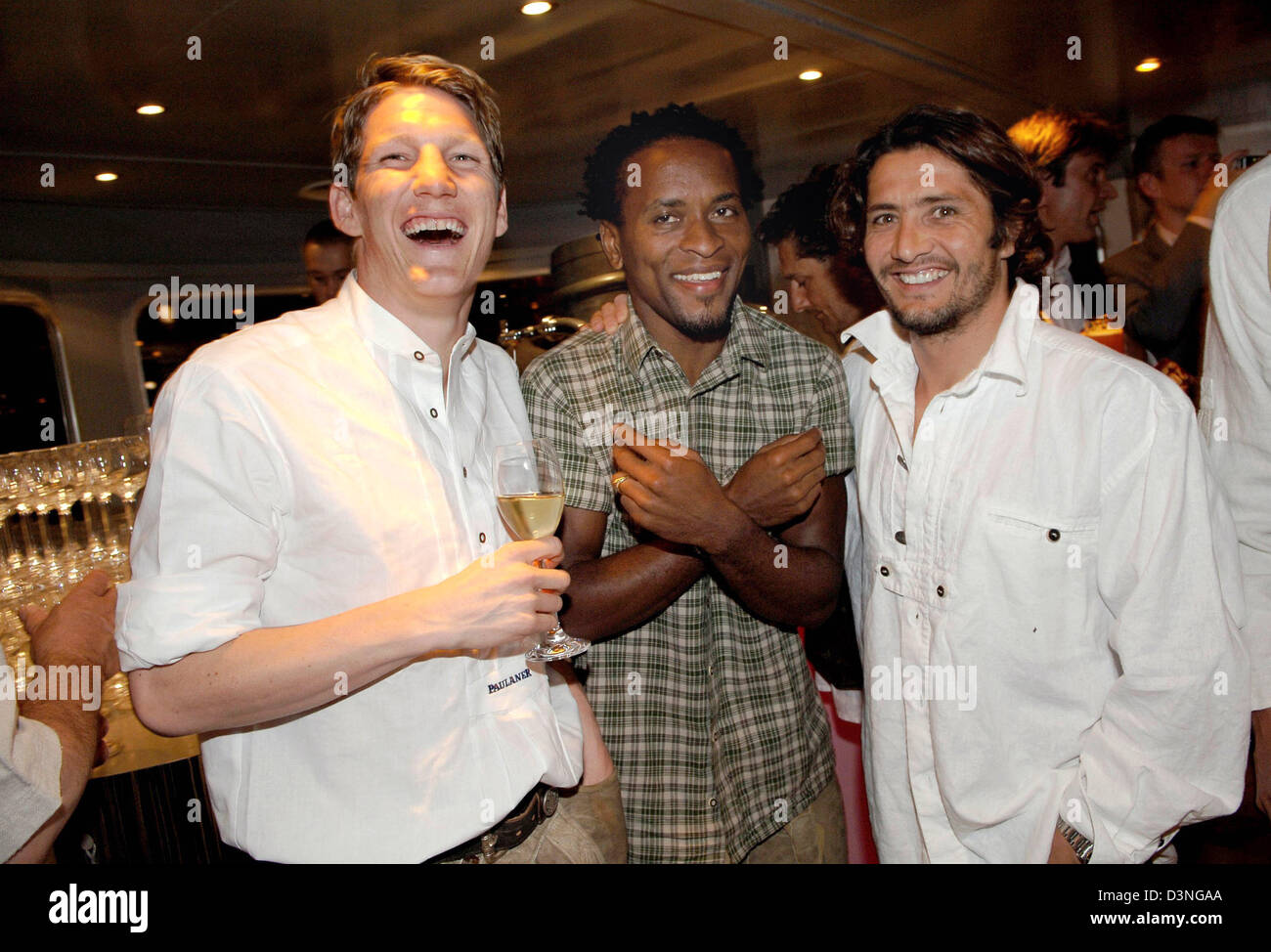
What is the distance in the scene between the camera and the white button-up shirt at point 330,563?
1.13m

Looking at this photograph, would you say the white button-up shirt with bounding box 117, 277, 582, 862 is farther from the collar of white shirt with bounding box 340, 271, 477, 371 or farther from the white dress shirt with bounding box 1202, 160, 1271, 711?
the white dress shirt with bounding box 1202, 160, 1271, 711

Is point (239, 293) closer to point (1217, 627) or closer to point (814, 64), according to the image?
point (814, 64)

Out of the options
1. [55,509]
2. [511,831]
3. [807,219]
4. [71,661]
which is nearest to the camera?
[511,831]

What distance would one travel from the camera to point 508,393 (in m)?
1.62

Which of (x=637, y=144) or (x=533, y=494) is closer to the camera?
(x=533, y=494)

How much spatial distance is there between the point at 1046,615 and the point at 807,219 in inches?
74.4

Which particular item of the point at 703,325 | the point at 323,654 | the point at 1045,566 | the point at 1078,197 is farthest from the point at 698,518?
the point at 1078,197

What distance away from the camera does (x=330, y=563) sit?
1.25 metres

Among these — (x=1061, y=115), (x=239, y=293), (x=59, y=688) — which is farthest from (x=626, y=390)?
(x=239, y=293)

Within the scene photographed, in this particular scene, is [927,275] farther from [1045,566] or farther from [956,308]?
[1045,566]

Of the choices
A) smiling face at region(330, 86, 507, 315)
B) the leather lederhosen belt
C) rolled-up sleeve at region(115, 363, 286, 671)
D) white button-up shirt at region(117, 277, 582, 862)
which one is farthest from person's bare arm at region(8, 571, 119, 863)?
smiling face at region(330, 86, 507, 315)

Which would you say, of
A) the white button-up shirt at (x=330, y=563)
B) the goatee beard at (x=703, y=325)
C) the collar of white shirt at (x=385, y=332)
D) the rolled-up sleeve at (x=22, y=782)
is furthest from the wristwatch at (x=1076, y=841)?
the rolled-up sleeve at (x=22, y=782)

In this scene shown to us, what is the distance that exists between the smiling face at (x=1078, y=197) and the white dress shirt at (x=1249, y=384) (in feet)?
3.57

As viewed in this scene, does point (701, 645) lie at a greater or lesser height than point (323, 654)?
lesser
